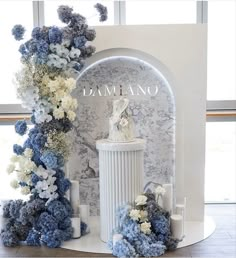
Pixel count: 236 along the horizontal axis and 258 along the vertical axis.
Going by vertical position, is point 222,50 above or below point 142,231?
above

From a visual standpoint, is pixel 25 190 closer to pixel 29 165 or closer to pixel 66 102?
pixel 29 165

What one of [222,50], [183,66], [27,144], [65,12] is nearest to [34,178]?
[27,144]

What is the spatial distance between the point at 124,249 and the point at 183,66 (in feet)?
6.22

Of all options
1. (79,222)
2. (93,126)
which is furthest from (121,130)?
(79,222)

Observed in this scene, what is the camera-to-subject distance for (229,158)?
4.70 metres

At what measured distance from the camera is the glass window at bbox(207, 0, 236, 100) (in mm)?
4340

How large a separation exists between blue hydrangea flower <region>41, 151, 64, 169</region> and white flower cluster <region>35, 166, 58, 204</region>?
92mm

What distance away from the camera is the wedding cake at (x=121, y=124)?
11.0 feet

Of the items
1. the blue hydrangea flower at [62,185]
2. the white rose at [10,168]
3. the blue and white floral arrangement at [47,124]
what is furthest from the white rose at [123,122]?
the white rose at [10,168]

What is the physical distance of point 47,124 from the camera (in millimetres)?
3320

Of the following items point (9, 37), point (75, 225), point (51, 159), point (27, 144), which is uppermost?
point (9, 37)

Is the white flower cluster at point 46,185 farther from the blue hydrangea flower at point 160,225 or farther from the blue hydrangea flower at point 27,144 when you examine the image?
the blue hydrangea flower at point 160,225

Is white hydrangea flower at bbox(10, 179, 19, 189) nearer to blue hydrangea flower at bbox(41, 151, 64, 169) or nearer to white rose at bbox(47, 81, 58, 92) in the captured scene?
blue hydrangea flower at bbox(41, 151, 64, 169)

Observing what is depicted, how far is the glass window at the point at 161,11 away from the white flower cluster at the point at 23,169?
2035mm
